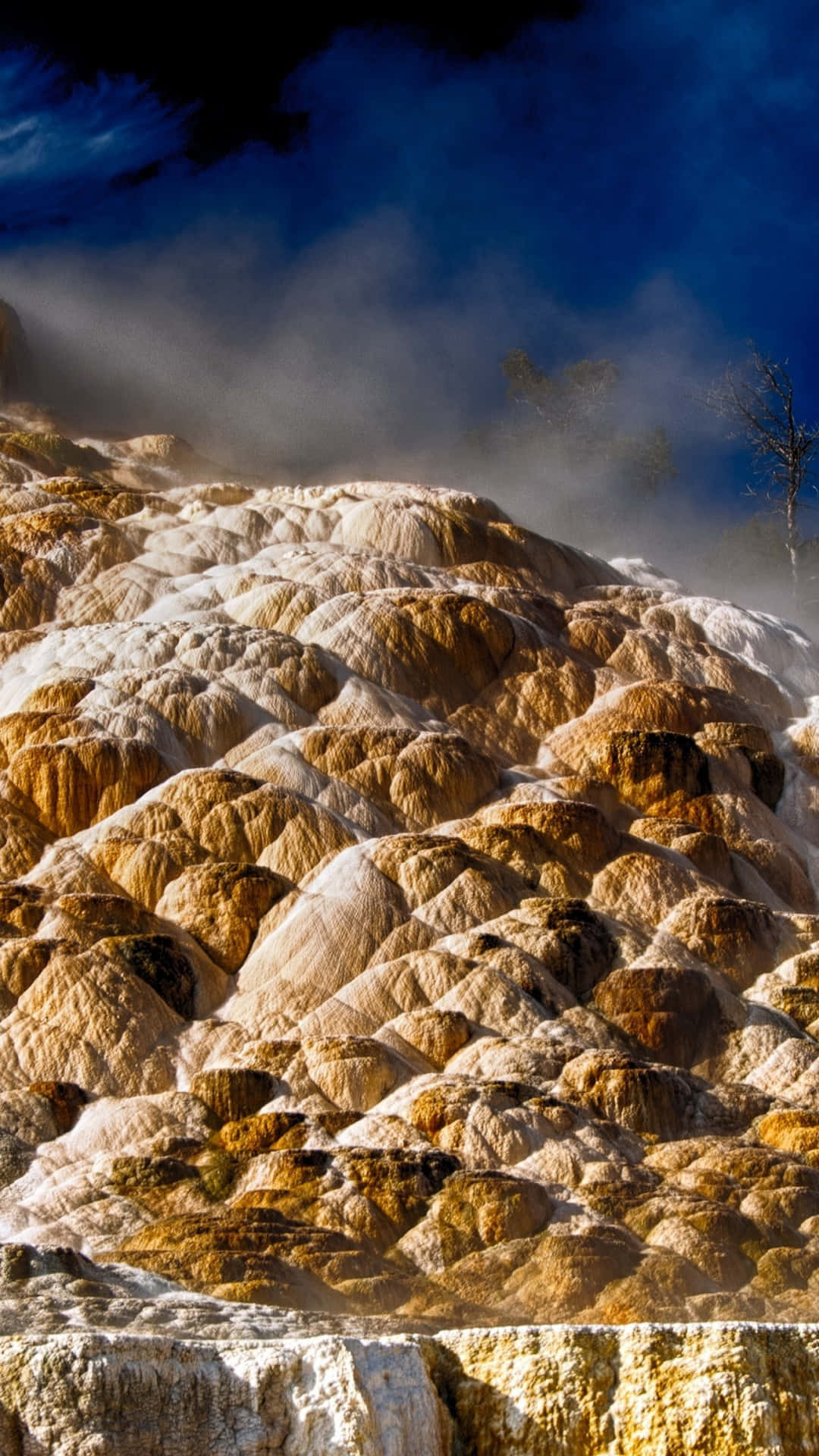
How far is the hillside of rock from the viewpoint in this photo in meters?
11.7

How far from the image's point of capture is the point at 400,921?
16266 mm

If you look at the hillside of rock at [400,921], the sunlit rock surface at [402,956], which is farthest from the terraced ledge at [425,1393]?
the hillside of rock at [400,921]

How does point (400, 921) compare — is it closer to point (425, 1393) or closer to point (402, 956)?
point (402, 956)

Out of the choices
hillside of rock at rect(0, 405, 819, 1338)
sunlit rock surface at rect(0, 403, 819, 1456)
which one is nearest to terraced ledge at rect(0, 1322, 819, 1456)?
sunlit rock surface at rect(0, 403, 819, 1456)

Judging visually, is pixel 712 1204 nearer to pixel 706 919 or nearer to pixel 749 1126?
pixel 749 1126

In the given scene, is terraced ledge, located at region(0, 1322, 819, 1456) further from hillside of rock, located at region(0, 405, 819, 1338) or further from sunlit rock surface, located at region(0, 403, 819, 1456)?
hillside of rock, located at region(0, 405, 819, 1338)

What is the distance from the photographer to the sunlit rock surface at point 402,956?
1044 cm

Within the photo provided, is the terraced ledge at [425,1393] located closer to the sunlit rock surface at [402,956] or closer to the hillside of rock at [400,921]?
the sunlit rock surface at [402,956]

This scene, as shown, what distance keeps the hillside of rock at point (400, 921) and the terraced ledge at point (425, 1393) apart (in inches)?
76.0

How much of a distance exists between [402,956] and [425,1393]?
28.7 ft

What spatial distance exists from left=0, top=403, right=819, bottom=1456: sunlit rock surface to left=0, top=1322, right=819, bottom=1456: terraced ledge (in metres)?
0.02

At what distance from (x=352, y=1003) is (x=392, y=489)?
570 inches

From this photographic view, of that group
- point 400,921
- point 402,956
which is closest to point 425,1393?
point 402,956

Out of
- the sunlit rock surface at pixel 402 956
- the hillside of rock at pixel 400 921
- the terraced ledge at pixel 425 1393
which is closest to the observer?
the terraced ledge at pixel 425 1393
